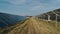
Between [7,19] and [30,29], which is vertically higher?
[7,19]

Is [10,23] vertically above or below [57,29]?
above

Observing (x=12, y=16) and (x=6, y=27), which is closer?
(x=6, y=27)

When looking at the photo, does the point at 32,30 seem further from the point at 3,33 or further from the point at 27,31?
the point at 3,33

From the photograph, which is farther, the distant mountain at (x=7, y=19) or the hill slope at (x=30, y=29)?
the distant mountain at (x=7, y=19)

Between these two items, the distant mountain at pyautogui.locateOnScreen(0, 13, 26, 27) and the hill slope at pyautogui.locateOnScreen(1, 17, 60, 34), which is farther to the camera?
the distant mountain at pyautogui.locateOnScreen(0, 13, 26, 27)

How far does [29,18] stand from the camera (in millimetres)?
6945

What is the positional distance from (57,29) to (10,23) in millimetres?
2877

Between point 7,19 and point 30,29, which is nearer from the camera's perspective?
point 30,29

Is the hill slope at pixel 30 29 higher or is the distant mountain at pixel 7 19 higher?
the distant mountain at pixel 7 19

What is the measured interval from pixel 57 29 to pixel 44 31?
1.32 meters

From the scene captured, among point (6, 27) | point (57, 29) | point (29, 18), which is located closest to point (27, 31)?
point (29, 18)

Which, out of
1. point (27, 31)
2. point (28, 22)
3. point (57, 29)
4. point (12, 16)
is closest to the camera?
point (27, 31)

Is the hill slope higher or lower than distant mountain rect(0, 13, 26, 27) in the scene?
lower

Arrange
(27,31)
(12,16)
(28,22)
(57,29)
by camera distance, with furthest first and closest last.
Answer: (12,16) < (57,29) < (28,22) < (27,31)
